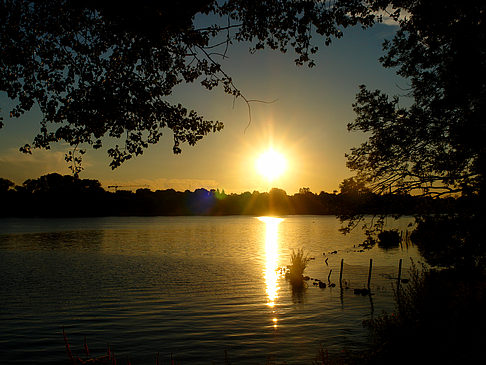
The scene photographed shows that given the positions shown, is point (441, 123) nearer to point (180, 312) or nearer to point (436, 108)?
point (436, 108)

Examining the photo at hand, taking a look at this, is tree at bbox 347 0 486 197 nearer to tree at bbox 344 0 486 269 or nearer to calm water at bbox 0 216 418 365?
tree at bbox 344 0 486 269

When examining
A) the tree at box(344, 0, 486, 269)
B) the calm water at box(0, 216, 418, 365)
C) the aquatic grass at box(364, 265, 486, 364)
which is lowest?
the calm water at box(0, 216, 418, 365)

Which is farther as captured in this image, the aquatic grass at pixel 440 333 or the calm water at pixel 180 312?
the calm water at pixel 180 312

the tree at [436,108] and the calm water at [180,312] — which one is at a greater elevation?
the tree at [436,108]

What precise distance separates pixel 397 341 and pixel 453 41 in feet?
33.4

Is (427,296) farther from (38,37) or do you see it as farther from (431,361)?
(38,37)

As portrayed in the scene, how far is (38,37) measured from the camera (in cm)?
956

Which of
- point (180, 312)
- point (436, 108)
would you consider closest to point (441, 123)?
point (436, 108)

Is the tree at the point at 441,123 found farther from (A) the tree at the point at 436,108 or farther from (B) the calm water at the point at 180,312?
(B) the calm water at the point at 180,312

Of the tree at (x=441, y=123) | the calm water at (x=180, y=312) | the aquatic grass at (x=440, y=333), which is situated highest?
the tree at (x=441, y=123)

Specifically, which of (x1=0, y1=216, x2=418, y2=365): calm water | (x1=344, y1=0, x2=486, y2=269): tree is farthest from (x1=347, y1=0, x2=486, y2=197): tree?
(x1=0, y1=216, x2=418, y2=365): calm water

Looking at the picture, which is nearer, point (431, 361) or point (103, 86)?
point (431, 361)

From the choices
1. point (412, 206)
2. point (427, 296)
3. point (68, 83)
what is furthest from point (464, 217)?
point (68, 83)

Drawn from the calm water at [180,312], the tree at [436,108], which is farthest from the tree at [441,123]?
the calm water at [180,312]
